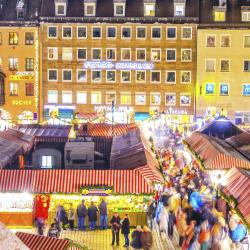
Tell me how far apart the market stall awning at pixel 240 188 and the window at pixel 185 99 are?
37.5 m

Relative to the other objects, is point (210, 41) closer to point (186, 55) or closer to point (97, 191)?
point (186, 55)

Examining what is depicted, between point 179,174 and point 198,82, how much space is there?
3160cm

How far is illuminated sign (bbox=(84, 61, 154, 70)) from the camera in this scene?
2356 inches

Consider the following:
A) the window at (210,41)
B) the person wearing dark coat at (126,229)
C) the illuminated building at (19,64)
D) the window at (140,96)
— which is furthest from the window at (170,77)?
the person wearing dark coat at (126,229)

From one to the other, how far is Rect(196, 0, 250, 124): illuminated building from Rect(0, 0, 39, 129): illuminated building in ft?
52.6

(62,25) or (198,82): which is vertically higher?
(62,25)

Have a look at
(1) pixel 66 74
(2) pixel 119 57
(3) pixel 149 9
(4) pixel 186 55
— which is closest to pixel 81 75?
(1) pixel 66 74

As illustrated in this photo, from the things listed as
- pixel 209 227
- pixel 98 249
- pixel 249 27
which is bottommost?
pixel 98 249

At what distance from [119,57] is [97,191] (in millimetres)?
39555

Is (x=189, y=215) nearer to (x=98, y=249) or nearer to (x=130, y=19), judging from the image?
(x=98, y=249)

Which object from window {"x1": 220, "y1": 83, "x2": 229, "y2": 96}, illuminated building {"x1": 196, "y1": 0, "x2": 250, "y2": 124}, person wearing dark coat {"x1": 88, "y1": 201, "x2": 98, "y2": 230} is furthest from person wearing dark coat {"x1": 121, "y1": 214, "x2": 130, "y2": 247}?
window {"x1": 220, "y1": 83, "x2": 229, "y2": 96}

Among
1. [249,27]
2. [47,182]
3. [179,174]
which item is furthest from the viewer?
[249,27]

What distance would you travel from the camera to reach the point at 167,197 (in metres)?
22.8

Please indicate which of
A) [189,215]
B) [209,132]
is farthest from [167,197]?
[209,132]
